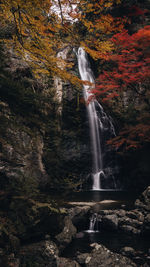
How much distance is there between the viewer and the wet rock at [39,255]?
9.70 ft

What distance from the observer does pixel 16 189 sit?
11.3ft

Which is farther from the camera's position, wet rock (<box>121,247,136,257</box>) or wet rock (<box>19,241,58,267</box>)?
wet rock (<box>121,247,136,257</box>)

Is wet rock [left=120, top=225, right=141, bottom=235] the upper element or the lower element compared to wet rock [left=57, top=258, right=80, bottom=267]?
lower

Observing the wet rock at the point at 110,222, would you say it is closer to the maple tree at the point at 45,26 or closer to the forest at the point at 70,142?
the forest at the point at 70,142

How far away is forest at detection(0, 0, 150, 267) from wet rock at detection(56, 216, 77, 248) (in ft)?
0.10

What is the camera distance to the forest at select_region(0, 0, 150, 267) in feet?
11.3

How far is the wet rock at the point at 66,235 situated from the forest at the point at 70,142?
3cm

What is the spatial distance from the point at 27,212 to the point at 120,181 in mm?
8905

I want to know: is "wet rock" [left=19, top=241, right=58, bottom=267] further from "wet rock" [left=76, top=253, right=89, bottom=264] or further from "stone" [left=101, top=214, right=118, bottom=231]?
"stone" [left=101, top=214, right=118, bottom=231]

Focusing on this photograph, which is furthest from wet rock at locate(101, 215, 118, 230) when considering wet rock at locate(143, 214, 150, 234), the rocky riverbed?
wet rock at locate(143, 214, 150, 234)

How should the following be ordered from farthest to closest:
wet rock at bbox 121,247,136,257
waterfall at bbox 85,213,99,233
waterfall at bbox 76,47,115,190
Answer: waterfall at bbox 76,47,115,190, waterfall at bbox 85,213,99,233, wet rock at bbox 121,247,136,257

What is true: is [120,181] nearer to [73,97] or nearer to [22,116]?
[73,97]

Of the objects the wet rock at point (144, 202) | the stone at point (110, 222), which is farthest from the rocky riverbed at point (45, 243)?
the wet rock at point (144, 202)

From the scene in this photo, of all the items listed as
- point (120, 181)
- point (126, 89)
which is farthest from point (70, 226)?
point (126, 89)
